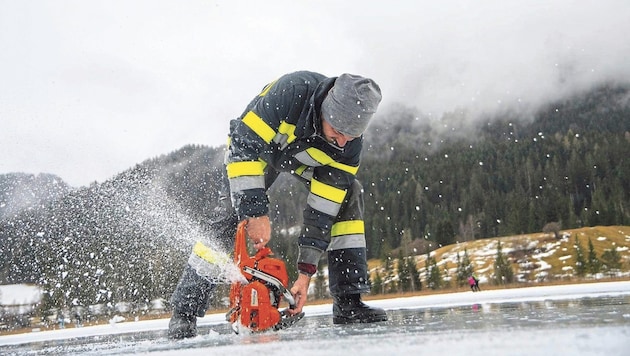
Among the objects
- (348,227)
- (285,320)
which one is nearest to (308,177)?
(348,227)

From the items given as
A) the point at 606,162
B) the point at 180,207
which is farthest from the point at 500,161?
the point at 180,207

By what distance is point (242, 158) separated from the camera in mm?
3412

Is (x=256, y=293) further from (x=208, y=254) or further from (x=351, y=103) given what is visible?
(x=351, y=103)

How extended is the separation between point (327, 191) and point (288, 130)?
568 mm

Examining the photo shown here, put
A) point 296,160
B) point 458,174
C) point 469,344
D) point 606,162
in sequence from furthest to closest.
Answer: point 458,174 < point 606,162 < point 296,160 < point 469,344

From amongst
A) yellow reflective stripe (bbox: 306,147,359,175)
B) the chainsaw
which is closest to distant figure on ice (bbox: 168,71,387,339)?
yellow reflective stripe (bbox: 306,147,359,175)

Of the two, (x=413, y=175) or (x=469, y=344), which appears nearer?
(x=469, y=344)

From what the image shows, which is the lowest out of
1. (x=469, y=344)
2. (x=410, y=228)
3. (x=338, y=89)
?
(x=469, y=344)

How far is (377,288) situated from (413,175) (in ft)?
216

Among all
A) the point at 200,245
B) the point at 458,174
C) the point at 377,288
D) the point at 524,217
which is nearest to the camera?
the point at 200,245

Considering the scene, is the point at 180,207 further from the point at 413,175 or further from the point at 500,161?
the point at 500,161

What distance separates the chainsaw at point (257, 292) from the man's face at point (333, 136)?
926 mm

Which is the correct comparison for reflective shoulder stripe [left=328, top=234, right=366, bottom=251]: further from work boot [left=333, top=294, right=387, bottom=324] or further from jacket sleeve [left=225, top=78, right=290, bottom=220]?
jacket sleeve [left=225, top=78, right=290, bottom=220]

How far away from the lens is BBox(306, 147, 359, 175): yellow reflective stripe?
3729 millimetres
